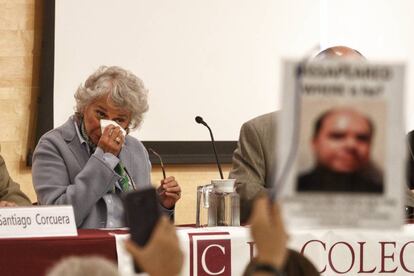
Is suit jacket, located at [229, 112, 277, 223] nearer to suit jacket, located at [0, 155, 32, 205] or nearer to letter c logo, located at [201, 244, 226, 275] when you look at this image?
letter c logo, located at [201, 244, 226, 275]

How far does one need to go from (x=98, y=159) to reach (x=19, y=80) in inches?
67.1

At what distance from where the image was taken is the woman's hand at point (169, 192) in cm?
355

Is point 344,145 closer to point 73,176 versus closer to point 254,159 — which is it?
point 73,176

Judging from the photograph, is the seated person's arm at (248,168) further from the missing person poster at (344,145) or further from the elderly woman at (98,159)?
the missing person poster at (344,145)

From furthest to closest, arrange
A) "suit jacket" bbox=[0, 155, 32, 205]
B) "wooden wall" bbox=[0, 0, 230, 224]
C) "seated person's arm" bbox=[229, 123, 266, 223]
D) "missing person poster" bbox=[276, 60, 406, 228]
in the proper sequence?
1. "wooden wall" bbox=[0, 0, 230, 224]
2. "suit jacket" bbox=[0, 155, 32, 205]
3. "seated person's arm" bbox=[229, 123, 266, 223]
4. "missing person poster" bbox=[276, 60, 406, 228]

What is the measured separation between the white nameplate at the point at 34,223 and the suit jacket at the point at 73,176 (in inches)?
16.3

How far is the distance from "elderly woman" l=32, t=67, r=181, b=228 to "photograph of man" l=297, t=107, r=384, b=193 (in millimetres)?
2244

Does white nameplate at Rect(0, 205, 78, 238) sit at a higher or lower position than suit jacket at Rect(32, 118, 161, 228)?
lower

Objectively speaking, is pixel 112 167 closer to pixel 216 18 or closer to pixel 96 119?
pixel 96 119

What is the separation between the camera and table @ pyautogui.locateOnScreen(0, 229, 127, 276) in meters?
2.96

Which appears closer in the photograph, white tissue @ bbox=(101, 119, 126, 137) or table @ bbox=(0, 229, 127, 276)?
table @ bbox=(0, 229, 127, 276)

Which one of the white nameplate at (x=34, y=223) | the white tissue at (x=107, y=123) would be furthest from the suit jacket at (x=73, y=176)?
the white nameplate at (x=34, y=223)

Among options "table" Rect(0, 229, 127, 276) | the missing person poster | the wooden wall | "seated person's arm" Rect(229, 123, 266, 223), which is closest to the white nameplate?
"table" Rect(0, 229, 127, 276)

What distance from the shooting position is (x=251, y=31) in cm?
568
